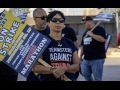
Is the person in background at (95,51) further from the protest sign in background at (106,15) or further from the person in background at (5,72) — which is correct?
the person in background at (5,72)

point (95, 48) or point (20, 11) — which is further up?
point (20, 11)

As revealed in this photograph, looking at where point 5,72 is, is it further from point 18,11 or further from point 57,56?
point 18,11

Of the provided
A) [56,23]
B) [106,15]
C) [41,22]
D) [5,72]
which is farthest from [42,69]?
[106,15]

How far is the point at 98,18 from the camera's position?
5.34 metres

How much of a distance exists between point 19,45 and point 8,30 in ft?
0.79

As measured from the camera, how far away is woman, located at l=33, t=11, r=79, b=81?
8.74 ft

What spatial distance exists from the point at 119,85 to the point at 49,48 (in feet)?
3.19

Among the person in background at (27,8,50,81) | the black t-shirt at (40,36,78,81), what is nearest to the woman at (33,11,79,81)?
the black t-shirt at (40,36,78,81)

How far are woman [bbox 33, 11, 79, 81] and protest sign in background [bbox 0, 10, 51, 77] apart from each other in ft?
0.31

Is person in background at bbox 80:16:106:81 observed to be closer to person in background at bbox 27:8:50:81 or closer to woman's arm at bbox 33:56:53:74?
person in background at bbox 27:8:50:81

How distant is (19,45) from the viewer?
2.75 metres

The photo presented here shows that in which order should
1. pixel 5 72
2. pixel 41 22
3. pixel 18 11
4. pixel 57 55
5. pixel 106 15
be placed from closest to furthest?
pixel 57 55, pixel 5 72, pixel 41 22, pixel 18 11, pixel 106 15

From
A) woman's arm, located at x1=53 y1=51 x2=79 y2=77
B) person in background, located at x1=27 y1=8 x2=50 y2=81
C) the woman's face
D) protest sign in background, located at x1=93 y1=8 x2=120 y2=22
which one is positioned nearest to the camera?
woman's arm, located at x1=53 y1=51 x2=79 y2=77
